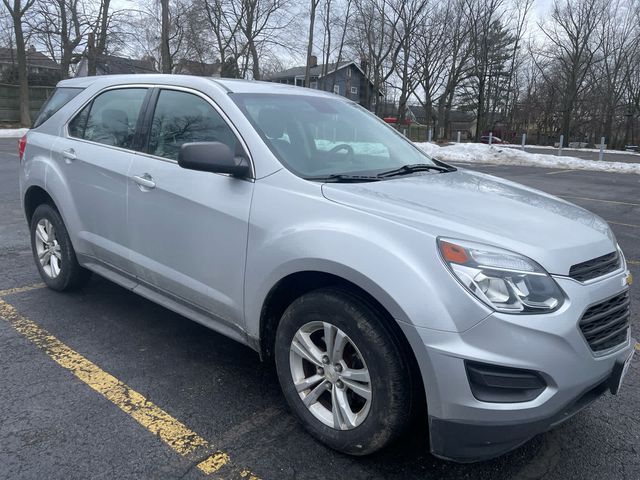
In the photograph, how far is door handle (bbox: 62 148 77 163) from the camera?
3.99 metres

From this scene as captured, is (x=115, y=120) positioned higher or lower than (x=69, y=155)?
higher

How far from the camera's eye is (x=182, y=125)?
337 centimetres

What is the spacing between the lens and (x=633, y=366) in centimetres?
356

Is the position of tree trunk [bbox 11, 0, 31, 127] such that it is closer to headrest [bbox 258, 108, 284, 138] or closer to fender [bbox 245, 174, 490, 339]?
headrest [bbox 258, 108, 284, 138]

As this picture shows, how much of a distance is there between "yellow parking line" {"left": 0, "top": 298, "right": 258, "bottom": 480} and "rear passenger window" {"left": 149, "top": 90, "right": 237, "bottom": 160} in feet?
4.56

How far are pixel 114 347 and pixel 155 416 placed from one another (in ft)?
3.16

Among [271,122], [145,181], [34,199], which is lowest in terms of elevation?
[34,199]

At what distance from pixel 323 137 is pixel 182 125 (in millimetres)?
891

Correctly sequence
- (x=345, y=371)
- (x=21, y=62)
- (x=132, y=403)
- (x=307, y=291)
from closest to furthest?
(x=345, y=371) → (x=307, y=291) → (x=132, y=403) → (x=21, y=62)

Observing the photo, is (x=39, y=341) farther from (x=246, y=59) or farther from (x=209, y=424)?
(x=246, y=59)

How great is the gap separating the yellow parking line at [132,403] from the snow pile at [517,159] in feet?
57.8

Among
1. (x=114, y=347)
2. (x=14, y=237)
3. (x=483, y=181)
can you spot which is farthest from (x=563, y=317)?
(x=14, y=237)

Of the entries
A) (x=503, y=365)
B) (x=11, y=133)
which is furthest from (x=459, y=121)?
(x=503, y=365)

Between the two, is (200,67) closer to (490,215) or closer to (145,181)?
(145,181)
